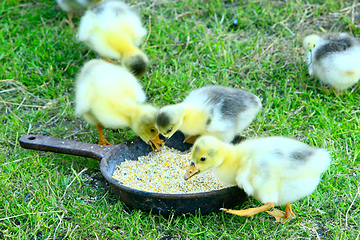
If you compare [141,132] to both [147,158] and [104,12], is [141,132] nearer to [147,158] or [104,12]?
[147,158]

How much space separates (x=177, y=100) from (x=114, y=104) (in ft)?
2.65

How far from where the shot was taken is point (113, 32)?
395cm

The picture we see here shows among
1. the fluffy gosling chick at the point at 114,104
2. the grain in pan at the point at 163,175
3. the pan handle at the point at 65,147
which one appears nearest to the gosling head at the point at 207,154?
the grain in pan at the point at 163,175

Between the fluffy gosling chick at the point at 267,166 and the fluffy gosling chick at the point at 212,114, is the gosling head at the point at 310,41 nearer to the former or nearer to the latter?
the fluffy gosling chick at the point at 212,114

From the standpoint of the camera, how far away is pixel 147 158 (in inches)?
124

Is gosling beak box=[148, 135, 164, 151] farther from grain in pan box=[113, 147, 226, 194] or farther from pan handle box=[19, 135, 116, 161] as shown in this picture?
pan handle box=[19, 135, 116, 161]

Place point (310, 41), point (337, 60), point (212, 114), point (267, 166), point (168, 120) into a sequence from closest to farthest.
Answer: point (267, 166) → point (168, 120) → point (212, 114) → point (337, 60) → point (310, 41)

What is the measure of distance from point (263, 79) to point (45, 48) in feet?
6.82

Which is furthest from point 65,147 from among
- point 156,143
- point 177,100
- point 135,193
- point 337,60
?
point 337,60

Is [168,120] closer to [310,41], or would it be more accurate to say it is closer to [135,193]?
[135,193]

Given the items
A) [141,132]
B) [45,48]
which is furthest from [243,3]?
[141,132]

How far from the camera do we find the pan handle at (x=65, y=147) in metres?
2.96

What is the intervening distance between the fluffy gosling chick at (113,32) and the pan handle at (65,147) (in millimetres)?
974

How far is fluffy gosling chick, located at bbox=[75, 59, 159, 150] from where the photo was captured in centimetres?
305
